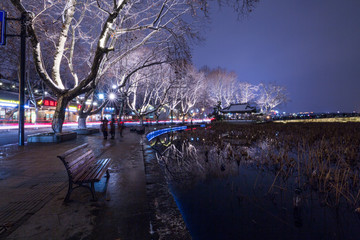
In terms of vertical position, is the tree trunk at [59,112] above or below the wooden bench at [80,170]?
above

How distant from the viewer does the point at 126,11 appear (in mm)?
11852

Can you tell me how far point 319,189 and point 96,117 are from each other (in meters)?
59.5

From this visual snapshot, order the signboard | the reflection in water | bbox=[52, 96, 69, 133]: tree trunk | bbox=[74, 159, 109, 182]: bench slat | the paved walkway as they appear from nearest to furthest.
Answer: the paved walkway → bbox=[74, 159, 109, 182]: bench slat → the reflection in water → the signboard → bbox=[52, 96, 69, 133]: tree trunk

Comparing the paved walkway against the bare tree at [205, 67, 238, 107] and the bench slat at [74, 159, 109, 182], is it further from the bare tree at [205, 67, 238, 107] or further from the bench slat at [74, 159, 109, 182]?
the bare tree at [205, 67, 238, 107]

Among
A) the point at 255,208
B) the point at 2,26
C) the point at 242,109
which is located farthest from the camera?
the point at 242,109

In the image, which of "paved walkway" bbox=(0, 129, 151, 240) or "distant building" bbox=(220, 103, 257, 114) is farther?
"distant building" bbox=(220, 103, 257, 114)

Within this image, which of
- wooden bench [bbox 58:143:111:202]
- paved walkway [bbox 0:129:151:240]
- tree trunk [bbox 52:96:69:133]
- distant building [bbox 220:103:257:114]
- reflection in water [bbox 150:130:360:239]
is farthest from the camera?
distant building [bbox 220:103:257:114]

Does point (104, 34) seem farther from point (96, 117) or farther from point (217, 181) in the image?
point (96, 117)

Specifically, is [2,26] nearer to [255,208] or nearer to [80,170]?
[80,170]

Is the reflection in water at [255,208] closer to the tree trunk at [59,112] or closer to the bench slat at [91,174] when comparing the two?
the bench slat at [91,174]

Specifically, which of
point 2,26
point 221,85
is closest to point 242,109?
point 221,85

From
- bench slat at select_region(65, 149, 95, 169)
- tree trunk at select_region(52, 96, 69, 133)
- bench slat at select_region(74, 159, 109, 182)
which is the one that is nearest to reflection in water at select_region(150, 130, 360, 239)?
bench slat at select_region(74, 159, 109, 182)

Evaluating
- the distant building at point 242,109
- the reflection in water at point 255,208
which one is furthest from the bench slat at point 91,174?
the distant building at point 242,109

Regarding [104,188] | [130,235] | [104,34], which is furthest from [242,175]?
[104,34]
